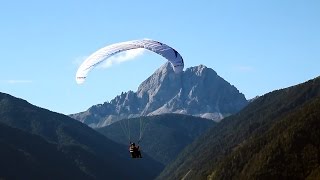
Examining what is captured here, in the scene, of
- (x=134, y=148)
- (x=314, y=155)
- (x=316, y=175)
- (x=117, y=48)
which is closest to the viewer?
(x=134, y=148)

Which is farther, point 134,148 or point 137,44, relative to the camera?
point 137,44

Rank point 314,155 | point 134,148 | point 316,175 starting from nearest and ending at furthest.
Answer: point 134,148, point 316,175, point 314,155

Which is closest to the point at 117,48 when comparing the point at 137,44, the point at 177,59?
the point at 137,44

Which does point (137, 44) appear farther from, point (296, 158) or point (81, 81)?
point (296, 158)

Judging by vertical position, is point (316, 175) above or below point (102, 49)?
below

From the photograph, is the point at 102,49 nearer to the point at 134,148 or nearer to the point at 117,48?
the point at 117,48

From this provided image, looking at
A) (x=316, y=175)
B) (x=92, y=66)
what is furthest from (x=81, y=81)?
(x=316, y=175)
